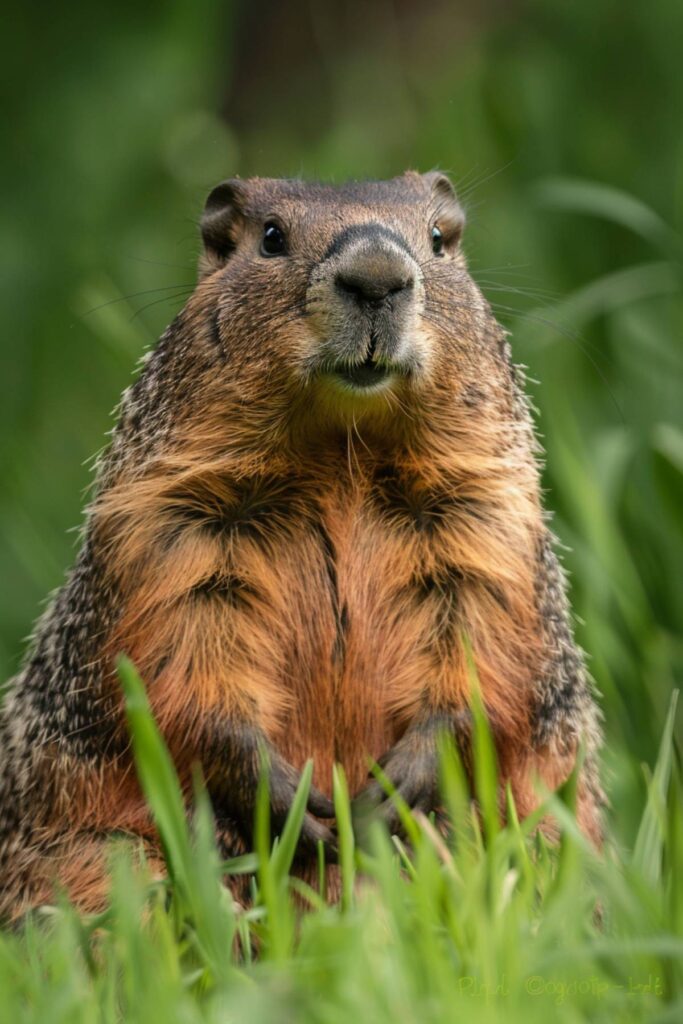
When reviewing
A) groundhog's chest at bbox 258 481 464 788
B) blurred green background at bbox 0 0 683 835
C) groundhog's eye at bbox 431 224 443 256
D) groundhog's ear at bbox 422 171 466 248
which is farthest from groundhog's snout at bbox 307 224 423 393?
blurred green background at bbox 0 0 683 835

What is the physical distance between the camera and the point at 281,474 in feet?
11.8

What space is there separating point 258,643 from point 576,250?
10.6 ft

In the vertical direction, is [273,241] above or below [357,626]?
above

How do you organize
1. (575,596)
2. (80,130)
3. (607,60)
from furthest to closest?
(80,130)
(607,60)
(575,596)

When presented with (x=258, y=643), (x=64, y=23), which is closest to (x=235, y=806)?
(x=258, y=643)

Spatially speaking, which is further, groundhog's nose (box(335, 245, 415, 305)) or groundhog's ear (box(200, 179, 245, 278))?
groundhog's ear (box(200, 179, 245, 278))

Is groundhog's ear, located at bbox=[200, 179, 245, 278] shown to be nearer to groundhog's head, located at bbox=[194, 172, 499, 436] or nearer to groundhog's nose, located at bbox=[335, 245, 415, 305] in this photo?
groundhog's head, located at bbox=[194, 172, 499, 436]

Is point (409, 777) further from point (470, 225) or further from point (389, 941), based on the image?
point (470, 225)

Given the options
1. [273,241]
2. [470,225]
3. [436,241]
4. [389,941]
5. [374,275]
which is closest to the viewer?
[389,941]

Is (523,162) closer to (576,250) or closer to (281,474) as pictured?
(576,250)

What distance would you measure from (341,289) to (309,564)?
2.02 ft

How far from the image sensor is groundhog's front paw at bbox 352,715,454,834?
11.2 feet

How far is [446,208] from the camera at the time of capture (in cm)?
407

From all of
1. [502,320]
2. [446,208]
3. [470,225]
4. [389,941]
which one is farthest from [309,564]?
[470,225]
